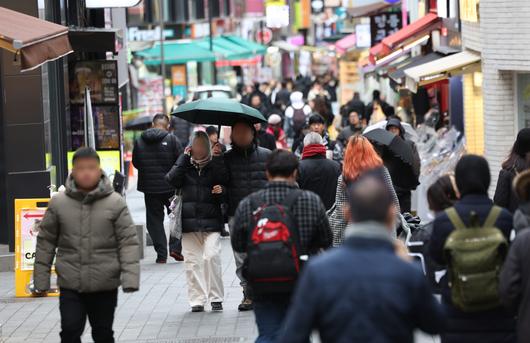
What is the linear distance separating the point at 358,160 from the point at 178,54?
35.1 m

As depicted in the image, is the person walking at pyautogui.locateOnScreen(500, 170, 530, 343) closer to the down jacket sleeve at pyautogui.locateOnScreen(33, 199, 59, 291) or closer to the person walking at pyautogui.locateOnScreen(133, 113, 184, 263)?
the down jacket sleeve at pyautogui.locateOnScreen(33, 199, 59, 291)

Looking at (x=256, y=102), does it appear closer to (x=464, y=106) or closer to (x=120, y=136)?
(x=464, y=106)

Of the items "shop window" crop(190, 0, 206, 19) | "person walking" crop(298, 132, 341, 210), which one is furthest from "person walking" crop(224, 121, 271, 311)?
"shop window" crop(190, 0, 206, 19)

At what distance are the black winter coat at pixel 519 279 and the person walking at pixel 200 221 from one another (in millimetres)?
5591

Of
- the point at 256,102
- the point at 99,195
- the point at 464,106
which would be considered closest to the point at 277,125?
the point at 464,106

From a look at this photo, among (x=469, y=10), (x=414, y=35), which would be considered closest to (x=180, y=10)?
(x=414, y=35)

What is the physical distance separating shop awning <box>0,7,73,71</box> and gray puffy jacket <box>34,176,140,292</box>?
7.10 ft

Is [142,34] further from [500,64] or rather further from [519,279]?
[519,279]

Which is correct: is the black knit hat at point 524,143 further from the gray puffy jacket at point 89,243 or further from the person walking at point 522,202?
the gray puffy jacket at point 89,243

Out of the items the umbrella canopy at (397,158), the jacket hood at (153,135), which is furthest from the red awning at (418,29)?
the umbrella canopy at (397,158)

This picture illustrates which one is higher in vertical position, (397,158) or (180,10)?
(180,10)

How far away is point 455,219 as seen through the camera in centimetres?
743

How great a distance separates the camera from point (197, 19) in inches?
2432

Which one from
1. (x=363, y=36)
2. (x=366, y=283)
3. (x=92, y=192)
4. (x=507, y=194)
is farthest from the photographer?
(x=363, y=36)
